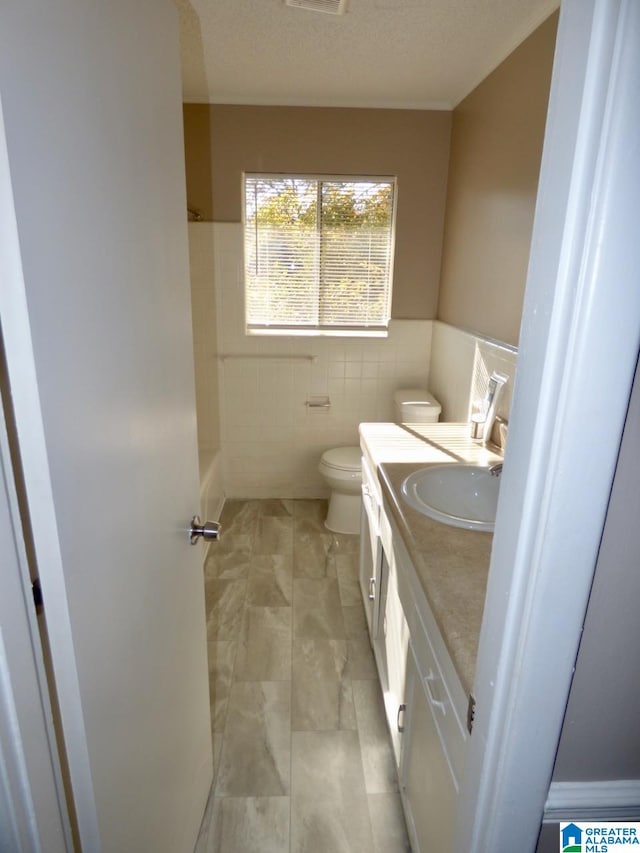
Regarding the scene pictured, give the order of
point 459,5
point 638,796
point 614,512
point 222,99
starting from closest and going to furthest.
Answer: point 614,512, point 638,796, point 459,5, point 222,99

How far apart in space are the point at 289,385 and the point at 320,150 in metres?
1.46

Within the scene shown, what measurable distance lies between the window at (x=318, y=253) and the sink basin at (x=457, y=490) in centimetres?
184

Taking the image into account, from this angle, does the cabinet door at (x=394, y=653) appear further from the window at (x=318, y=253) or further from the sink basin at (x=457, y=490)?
the window at (x=318, y=253)

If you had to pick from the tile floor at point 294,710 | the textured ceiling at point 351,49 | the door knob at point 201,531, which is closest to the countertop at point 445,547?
the door knob at point 201,531

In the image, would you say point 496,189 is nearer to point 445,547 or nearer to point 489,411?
point 489,411

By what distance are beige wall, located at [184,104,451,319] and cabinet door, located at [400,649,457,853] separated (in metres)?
2.73

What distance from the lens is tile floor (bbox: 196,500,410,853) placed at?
59.7 inches

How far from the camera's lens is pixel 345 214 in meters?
3.28

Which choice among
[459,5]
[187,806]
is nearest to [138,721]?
[187,806]

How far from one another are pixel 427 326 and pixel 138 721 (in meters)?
2.91

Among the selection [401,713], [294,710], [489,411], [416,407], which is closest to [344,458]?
[416,407]

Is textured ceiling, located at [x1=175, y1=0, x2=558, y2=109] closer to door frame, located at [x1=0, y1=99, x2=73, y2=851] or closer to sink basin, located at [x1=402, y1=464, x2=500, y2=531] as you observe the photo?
sink basin, located at [x1=402, y1=464, x2=500, y2=531]

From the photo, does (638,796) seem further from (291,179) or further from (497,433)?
(291,179)

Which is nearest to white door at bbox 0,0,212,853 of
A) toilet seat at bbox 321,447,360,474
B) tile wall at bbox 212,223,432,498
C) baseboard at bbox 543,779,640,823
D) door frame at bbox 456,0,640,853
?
door frame at bbox 456,0,640,853
